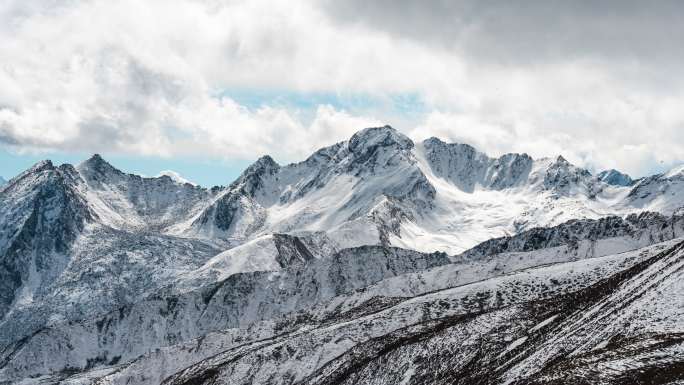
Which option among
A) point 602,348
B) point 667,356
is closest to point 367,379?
point 602,348

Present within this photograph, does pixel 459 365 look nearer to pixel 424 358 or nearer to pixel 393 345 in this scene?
pixel 424 358

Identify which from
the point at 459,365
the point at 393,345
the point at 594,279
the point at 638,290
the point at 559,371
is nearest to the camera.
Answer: the point at 559,371

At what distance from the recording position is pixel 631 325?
10644 cm

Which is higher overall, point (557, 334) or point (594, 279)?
point (594, 279)

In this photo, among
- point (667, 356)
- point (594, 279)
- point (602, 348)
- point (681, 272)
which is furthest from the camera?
point (594, 279)

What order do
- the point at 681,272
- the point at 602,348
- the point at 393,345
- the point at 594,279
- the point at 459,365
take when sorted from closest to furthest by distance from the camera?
the point at 602,348 → the point at 681,272 → the point at 459,365 → the point at 393,345 → the point at 594,279

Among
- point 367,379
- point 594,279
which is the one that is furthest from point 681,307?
point 594,279

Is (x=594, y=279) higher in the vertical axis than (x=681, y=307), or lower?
higher

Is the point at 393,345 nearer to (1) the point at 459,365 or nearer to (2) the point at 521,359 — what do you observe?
(1) the point at 459,365

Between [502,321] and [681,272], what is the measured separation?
173 feet

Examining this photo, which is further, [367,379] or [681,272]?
[367,379]

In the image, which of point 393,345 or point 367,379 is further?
point 393,345

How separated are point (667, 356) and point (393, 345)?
95012 millimetres

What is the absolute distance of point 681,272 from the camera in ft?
374
